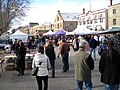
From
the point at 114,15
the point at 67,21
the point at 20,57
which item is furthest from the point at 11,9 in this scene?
the point at 67,21

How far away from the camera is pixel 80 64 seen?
283 inches

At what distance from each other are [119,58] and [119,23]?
61.3 m

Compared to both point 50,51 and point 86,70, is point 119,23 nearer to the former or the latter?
point 50,51

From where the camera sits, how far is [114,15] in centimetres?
6781

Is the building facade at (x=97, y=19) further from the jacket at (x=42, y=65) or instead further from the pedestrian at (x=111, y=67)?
the pedestrian at (x=111, y=67)

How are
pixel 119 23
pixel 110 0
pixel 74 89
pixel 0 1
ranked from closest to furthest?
pixel 74 89, pixel 0 1, pixel 119 23, pixel 110 0

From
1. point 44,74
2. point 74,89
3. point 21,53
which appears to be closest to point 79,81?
point 44,74

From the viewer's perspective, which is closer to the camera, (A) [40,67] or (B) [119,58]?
(B) [119,58]

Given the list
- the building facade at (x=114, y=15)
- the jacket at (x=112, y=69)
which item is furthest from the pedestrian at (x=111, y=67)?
the building facade at (x=114, y=15)

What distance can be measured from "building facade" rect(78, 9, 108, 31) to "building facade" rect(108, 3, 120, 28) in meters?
2.22

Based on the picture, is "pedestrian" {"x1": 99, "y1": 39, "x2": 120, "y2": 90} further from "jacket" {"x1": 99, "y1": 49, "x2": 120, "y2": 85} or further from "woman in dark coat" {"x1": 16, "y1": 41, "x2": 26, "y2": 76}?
"woman in dark coat" {"x1": 16, "y1": 41, "x2": 26, "y2": 76}

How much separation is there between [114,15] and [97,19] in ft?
34.3

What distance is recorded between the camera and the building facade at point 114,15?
66.0 metres

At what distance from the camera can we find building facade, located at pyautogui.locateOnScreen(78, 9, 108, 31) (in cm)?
7225
